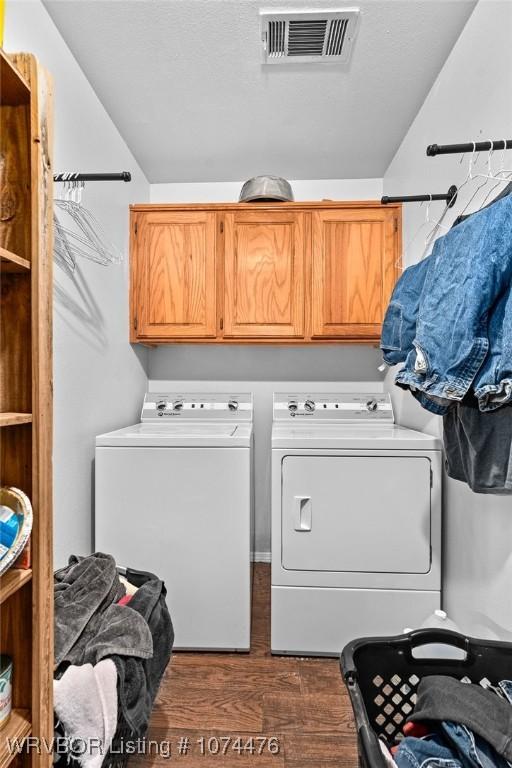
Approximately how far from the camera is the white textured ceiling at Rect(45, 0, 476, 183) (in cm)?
155

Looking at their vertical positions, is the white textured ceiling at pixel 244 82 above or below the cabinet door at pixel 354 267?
above

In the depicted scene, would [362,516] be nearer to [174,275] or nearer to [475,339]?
[475,339]

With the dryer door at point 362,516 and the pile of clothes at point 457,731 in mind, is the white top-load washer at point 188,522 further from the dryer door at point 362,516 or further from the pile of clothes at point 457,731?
the pile of clothes at point 457,731

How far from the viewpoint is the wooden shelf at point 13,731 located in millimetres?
800

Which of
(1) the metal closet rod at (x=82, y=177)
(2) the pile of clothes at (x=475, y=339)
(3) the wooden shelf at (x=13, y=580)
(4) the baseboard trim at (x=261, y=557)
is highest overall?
(1) the metal closet rod at (x=82, y=177)

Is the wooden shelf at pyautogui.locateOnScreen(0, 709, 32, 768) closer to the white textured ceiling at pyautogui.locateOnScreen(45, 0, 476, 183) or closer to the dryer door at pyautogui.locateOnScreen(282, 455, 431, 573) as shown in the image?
the dryer door at pyautogui.locateOnScreen(282, 455, 431, 573)

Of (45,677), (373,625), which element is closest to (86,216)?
(45,677)

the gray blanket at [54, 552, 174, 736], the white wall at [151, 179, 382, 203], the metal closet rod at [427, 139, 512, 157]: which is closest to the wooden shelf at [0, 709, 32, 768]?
the gray blanket at [54, 552, 174, 736]

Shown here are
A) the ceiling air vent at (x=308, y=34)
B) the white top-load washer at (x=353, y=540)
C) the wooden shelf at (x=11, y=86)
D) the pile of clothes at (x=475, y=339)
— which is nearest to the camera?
the wooden shelf at (x=11, y=86)

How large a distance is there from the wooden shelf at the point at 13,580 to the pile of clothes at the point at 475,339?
969mm

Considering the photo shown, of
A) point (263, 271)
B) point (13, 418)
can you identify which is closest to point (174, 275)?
point (263, 271)

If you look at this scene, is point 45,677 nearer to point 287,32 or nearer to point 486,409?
point 486,409

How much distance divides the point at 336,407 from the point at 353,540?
101 centimetres

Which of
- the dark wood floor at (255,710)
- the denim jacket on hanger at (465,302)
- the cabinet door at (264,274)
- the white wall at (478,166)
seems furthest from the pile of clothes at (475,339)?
the cabinet door at (264,274)
